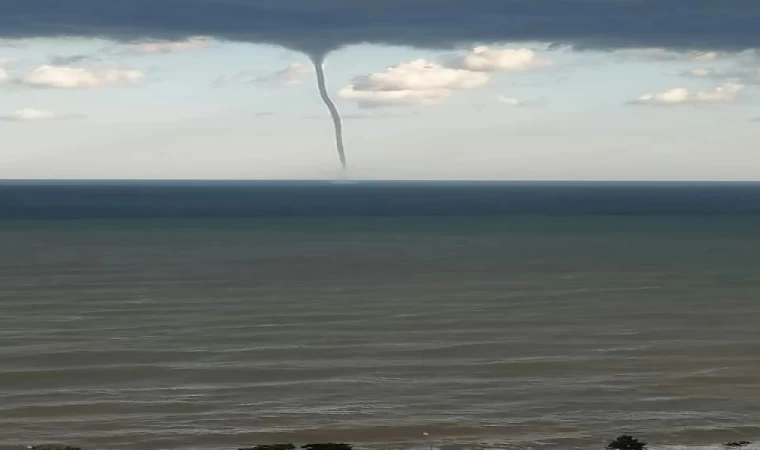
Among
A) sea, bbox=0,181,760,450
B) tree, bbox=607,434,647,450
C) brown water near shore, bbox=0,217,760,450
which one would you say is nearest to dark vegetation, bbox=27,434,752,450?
tree, bbox=607,434,647,450

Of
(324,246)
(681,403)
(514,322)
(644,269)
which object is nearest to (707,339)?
(514,322)

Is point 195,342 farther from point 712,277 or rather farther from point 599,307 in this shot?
point 712,277

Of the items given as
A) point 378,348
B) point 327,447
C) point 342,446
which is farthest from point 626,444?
point 378,348

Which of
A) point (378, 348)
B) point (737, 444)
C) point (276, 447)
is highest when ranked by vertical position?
point (378, 348)

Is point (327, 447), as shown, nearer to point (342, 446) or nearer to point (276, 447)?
point (342, 446)

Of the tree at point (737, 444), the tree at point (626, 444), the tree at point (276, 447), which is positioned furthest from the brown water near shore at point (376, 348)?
the tree at point (276, 447)

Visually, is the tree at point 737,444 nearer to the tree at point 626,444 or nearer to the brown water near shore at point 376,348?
the brown water near shore at point 376,348
